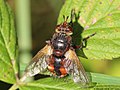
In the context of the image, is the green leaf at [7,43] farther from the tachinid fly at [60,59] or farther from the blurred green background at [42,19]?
the blurred green background at [42,19]

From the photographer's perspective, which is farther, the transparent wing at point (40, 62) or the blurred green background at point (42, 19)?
the blurred green background at point (42, 19)

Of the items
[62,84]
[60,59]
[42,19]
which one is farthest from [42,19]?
[62,84]

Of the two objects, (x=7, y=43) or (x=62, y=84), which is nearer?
(x=62, y=84)

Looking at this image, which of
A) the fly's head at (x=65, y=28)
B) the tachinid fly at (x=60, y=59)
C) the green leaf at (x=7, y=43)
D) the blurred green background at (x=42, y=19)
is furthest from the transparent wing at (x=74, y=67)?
the blurred green background at (x=42, y=19)

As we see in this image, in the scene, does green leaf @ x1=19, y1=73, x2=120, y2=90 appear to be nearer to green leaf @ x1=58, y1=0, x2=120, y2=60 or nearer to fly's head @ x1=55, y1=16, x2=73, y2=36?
green leaf @ x1=58, y1=0, x2=120, y2=60

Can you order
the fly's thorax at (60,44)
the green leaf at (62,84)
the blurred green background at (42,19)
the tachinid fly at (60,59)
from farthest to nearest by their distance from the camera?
the blurred green background at (42,19) < the fly's thorax at (60,44) < the tachinid fly at (60,59) < the green leaf at (62,84)

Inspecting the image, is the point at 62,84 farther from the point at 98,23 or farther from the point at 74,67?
the point at 98,23

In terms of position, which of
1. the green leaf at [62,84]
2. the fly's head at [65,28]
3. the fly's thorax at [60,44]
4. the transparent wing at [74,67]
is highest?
the fly's head at [65,28]

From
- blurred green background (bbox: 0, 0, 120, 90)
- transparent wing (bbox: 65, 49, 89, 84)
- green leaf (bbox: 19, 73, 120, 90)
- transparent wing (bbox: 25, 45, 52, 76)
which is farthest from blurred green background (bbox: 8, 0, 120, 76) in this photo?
green leaf (bbox: 19, 73, 120, 90)

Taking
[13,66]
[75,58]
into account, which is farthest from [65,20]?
[13,66]
